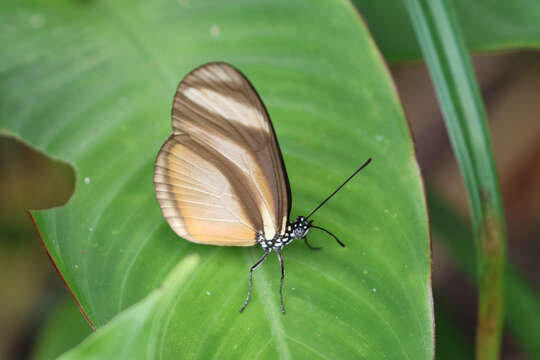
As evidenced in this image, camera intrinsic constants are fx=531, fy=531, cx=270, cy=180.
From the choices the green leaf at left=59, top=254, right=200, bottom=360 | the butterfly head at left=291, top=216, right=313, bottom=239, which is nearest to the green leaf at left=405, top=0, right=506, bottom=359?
the butterfly head at left=291, top=216, right=313, bottom=239

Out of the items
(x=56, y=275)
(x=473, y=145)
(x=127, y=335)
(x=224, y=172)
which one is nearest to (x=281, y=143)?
(x=224, y=172)

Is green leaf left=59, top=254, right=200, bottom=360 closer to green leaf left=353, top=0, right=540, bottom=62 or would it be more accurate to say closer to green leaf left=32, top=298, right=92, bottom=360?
green leaf left=32, top=298, right=92, bottom=360

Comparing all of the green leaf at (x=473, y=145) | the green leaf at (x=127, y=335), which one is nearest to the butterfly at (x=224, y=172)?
the green leaf at (x=473, y=145)

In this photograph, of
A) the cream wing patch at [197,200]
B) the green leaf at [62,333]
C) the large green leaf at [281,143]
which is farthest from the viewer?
the green leaf at [62,333]

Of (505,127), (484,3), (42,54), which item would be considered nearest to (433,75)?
(484,3)

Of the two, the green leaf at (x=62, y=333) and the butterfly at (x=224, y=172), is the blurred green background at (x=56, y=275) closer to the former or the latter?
the green leaf at (x=62, y=333)

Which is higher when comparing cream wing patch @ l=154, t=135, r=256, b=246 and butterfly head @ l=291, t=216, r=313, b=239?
cream wing patch @ l=154, t=135, r=256, b=246
